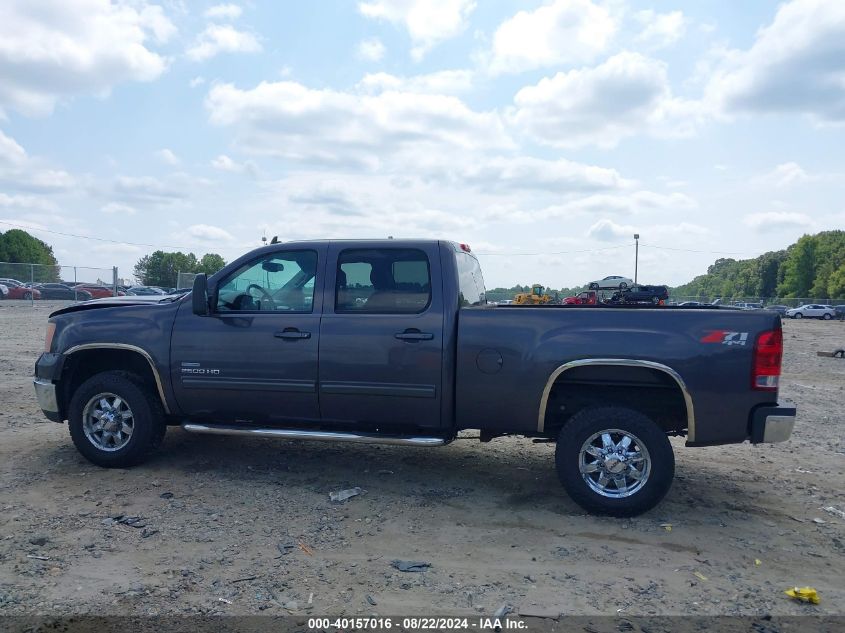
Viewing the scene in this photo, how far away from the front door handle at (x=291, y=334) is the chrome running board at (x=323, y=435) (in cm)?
76

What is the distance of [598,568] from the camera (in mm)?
4031

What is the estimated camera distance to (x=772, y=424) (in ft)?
14.9

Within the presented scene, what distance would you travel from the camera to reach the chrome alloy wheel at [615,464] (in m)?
4.77

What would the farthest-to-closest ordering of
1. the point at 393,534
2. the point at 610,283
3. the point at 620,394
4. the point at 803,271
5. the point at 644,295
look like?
the point at 803,271 < the point at 610,283 < the point at 644,295 < the point at 620,394 < the point at 393,534

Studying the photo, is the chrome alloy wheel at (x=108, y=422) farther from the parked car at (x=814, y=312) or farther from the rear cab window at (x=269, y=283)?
the parked car at (x=814, y=312)

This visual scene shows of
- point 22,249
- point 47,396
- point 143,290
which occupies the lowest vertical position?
point 47,396

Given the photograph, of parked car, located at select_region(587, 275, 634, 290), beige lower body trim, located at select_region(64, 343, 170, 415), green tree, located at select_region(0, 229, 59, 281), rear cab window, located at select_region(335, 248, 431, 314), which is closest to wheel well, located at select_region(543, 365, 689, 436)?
rear cab window, located at select_region(335, 248, 431, 314)

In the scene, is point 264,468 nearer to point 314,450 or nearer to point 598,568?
point 314,450

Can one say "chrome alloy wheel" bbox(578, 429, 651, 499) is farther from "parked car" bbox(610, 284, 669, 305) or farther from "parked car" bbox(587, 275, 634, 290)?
"parked car" bbox(587, 275, 634, 290)

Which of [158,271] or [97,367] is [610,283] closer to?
[97,367]

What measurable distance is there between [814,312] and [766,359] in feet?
191

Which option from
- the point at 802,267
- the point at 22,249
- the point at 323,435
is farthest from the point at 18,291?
the point at 802,267

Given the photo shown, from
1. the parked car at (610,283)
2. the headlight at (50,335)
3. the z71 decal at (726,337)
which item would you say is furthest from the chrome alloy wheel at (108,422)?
the parked car at (610,283)

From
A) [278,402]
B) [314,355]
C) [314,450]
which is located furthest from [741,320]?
[314,450]
